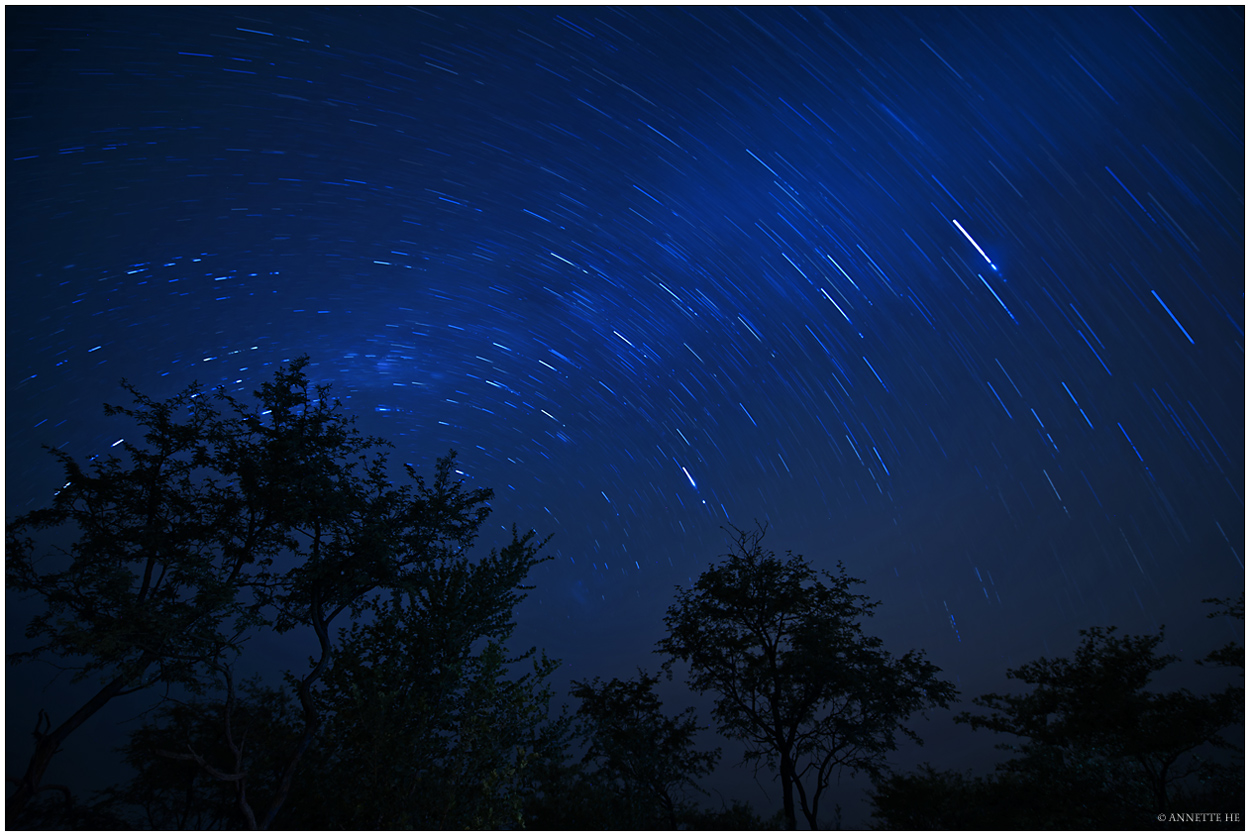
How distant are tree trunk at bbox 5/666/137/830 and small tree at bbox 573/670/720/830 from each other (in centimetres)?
1374

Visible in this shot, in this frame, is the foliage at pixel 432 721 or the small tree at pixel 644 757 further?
the small tree at pixel 644 757

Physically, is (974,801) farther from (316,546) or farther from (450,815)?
(316,546)

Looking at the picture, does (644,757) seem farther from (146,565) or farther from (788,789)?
(146,565)

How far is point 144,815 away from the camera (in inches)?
852

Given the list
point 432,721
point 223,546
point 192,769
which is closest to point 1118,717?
point 432,721

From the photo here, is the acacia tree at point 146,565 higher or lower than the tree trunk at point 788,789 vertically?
higher

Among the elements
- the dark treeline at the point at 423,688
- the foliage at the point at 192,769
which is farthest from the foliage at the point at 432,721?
the foliage at the point at 192,769

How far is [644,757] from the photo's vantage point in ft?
65.7

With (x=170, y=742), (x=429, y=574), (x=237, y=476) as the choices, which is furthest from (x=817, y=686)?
(x=170, y=742)

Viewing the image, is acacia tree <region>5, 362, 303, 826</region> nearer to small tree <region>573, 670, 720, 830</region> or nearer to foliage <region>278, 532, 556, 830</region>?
foliage <region>278, 532, 556, 830</region>

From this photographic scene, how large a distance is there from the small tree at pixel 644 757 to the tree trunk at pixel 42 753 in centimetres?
1374

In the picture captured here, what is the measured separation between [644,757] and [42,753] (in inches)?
675

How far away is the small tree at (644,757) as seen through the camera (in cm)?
1906

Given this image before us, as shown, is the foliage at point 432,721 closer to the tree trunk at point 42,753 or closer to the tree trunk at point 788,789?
the tree trunk at point 42,753
